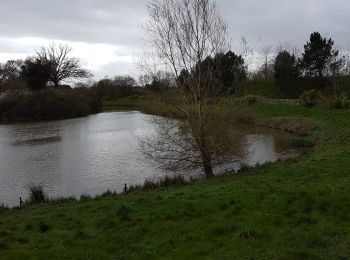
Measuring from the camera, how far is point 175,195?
1164 centimetres

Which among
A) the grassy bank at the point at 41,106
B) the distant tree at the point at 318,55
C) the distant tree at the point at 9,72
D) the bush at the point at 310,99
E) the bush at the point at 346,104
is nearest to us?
the bush at the point at 346,104

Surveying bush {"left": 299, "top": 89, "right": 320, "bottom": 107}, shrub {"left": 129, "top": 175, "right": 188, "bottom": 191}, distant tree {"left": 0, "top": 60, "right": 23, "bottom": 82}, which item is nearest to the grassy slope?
shrub {"left": 129, "top": 175, "right": 188, "bottom": 191}

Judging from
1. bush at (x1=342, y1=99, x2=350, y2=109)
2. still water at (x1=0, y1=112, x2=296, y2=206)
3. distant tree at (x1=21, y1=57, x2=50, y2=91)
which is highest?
distant tree at (x1=21, y1=57, x2=50, y2=91)

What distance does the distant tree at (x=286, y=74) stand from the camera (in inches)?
2213

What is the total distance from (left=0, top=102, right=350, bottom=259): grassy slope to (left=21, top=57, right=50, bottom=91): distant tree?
67332 mm

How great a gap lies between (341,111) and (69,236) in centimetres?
3220

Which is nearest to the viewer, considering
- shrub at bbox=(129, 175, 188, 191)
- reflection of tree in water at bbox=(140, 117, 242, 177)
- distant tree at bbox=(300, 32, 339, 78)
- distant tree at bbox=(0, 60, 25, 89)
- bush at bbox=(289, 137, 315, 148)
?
shrub at bbox=(129, 175, 188, 191)

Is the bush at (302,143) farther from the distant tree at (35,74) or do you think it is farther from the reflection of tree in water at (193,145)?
the distant tree at (35,74)

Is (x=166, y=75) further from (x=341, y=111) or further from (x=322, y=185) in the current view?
(x=341, y=111)

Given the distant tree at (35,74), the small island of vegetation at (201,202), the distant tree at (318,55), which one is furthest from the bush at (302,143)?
the distant tree at (35,74)

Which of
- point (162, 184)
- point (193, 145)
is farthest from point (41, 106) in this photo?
point (162, 184)

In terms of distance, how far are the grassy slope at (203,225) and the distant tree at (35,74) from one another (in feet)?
221

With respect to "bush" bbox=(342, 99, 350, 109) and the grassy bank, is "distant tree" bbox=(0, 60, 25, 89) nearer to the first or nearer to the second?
the grassy bank

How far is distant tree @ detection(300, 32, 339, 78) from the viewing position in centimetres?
5328
